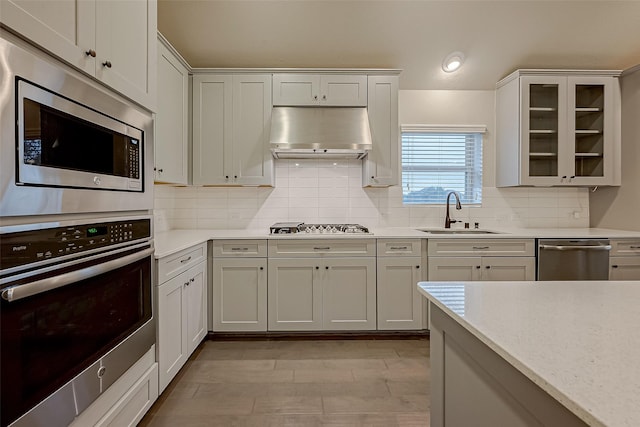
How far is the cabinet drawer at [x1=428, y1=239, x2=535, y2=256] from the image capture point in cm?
295

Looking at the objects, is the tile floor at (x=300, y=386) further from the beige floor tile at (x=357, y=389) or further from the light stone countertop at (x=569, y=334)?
the light stone countertop at (x=569, y=334)

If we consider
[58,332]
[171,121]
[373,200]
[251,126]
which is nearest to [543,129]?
[373,200]

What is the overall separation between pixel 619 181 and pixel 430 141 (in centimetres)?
188

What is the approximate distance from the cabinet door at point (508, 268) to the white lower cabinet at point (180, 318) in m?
2.45

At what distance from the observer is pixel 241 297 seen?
289 centimetres

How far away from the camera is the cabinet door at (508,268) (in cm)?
294

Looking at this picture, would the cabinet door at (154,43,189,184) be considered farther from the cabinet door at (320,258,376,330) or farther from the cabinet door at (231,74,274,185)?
the cabinet door at (320,258,376,330)

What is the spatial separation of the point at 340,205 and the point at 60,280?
270 centimetres

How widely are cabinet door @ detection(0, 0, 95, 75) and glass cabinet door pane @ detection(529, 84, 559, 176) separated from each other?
11.8 feet

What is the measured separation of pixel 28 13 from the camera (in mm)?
1006

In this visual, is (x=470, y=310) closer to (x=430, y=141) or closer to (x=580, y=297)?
(x=580, y=297)

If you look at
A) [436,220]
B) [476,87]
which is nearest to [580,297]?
[436,220]

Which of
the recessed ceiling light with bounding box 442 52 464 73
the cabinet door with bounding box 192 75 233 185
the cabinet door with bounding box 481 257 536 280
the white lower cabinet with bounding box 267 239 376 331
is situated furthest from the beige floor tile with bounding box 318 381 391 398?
the recessed ceiling light with bounding box 442 52 464 73

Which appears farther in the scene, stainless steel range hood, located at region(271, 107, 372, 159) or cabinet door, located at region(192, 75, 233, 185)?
cabinet door, located at region(192, 75, 233, 185)
